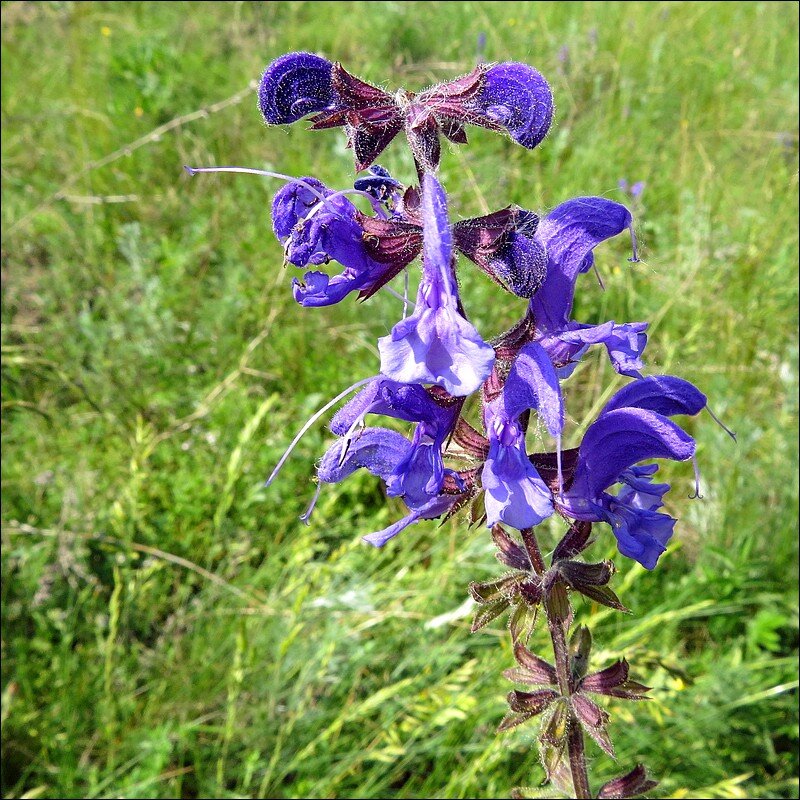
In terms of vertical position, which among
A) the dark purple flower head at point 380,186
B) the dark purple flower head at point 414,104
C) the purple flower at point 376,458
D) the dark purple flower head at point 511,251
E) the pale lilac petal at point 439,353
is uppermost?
the dark purple flower head at point 414,104

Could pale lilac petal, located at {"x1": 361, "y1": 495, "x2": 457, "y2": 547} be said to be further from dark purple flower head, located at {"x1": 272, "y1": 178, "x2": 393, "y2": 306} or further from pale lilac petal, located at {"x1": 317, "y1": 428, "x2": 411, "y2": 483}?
dark purple flower head, located at {"x1": 272, "y1": 178, "x2": 393, "y2": 306}

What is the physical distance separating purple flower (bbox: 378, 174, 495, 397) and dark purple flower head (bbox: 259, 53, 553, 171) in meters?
0.11

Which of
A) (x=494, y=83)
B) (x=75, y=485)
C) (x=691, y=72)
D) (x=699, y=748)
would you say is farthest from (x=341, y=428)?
(x=691, y=72)

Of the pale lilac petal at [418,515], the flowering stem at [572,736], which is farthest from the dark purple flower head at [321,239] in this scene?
the flowering stem at [572,736]

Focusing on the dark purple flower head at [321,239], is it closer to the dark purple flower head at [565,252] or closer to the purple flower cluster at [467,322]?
the purple flower cluster at [467,322]

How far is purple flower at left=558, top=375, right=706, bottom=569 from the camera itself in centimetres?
118

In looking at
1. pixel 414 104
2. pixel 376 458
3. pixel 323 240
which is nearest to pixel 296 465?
pixel 376 458

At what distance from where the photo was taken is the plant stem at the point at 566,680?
4.25ft

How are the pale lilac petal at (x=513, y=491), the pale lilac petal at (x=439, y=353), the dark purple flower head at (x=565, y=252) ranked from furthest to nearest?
the dark purple flower head at (x=565, y=252), the pale lilac petal at (x=513, y=491), the pale lilac petal at (x=439, y=353)

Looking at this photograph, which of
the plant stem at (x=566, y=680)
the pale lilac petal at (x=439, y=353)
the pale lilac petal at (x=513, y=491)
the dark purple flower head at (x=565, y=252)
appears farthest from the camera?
the plant stem at (x=566, y=680)

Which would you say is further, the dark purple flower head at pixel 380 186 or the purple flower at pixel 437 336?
the dark purple flower head at pixel 380 186

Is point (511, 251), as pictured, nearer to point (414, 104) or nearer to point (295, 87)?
point (414, 104)

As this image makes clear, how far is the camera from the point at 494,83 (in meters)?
1.08

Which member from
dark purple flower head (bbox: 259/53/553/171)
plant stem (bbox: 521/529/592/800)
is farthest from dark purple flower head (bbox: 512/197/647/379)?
plant stem (bbox: 521/529/592/800)
